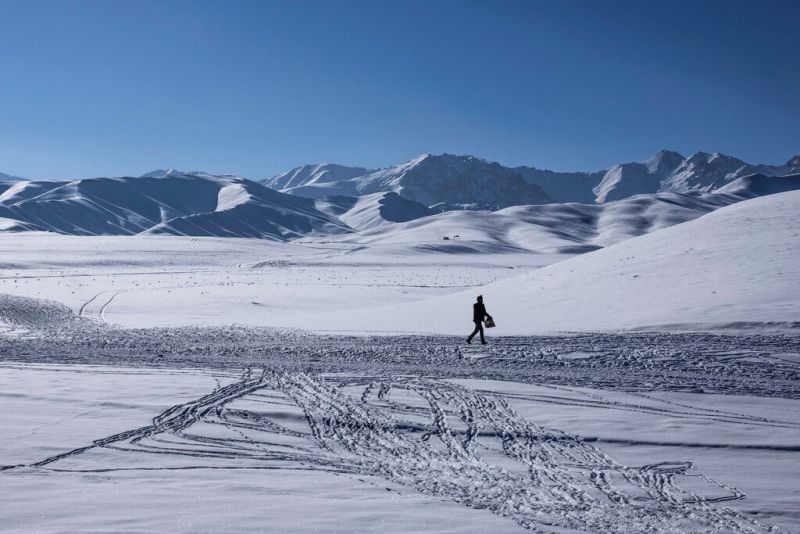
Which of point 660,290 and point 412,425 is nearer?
point 412,425

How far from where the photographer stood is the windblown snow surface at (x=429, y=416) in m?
6.60

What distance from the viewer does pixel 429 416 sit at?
33.1 ft

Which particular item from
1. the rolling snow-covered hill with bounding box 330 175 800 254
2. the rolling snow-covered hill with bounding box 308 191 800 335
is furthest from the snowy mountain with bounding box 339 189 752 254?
the rolling snow-covered hill with bounding box 308 191 800 335

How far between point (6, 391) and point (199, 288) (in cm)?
2968

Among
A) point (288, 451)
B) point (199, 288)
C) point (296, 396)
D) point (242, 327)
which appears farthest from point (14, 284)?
point (288, 451)

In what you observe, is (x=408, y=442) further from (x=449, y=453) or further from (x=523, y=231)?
(x=523, y=231)

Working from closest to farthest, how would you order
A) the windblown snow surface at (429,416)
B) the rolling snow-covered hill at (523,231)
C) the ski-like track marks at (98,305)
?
the windblown snow surface at (429,416) → the ski-like track marks at (98,305) → the rolling snow-covered hill at (523,231)

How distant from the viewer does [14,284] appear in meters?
41.4

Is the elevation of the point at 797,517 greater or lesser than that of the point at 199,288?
lesser

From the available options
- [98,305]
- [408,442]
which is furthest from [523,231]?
[408,442]

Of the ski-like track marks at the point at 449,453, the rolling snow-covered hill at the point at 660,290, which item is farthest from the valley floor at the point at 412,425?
the rolling snow-covered hill at the point at 660,290

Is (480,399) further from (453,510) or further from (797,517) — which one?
(797,517)

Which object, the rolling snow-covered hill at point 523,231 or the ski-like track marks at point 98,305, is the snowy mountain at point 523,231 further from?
the ski-like track marks at point 98,305

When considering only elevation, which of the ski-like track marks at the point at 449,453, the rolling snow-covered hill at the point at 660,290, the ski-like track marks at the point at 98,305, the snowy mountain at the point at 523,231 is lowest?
the ski-like track marks at the point at 449,453
